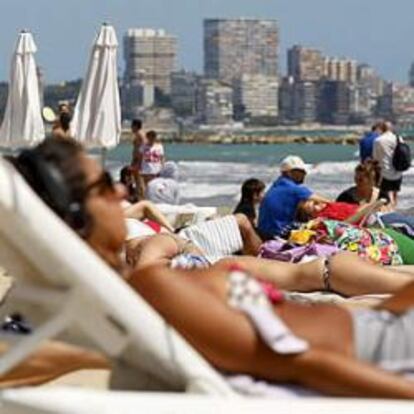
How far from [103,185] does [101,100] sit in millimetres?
11551

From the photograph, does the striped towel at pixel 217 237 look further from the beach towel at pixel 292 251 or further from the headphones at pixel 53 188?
the headphones at pixel 53 188

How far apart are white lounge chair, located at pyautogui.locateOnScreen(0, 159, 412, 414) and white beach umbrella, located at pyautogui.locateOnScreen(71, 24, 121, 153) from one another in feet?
36.8

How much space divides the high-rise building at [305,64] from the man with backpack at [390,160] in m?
106

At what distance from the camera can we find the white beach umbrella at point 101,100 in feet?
46.7

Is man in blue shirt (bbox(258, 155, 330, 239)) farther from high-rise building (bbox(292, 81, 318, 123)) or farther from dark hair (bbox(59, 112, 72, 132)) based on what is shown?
high-rise building (bbox(292, 81, 318, 123))

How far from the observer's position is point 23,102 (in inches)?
578

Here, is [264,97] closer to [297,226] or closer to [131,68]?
[131,68]

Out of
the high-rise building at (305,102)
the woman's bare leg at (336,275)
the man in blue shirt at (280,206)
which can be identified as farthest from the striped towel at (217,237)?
the high-rise building at (305,102)

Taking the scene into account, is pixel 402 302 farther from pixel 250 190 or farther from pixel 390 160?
pixel 390 160

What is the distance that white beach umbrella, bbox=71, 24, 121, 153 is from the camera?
1423 cm

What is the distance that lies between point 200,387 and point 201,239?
5253 mm

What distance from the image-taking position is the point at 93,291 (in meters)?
2.73

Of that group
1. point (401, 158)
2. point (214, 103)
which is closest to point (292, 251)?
point (401, 158)

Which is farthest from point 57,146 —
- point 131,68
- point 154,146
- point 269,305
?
point 131,68
